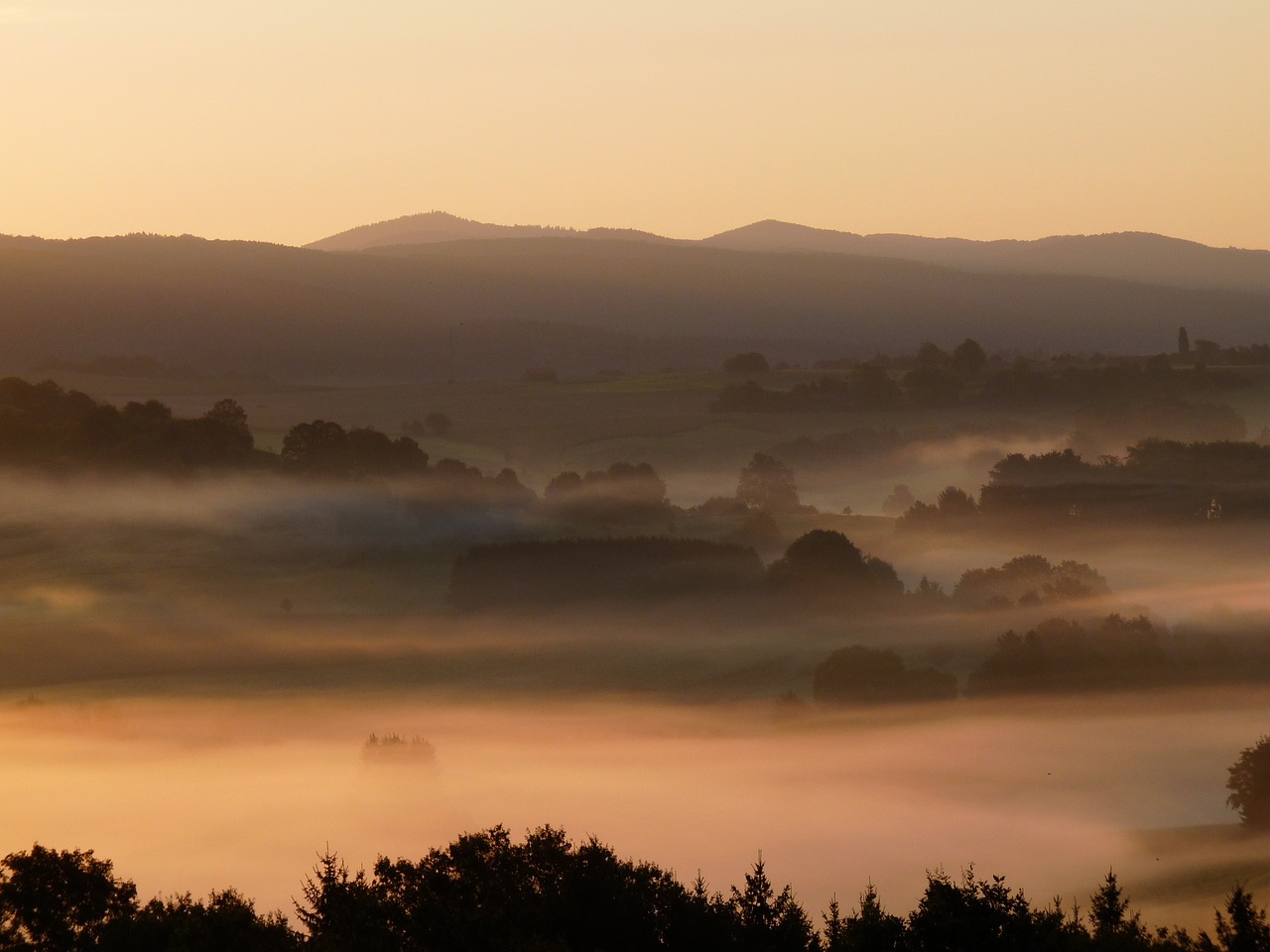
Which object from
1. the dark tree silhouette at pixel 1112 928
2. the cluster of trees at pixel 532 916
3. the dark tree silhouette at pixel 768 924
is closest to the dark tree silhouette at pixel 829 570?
the cluster of trees at pixel 532 916

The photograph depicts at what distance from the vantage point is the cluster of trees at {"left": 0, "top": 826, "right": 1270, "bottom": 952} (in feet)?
111

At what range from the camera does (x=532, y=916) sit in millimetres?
36625

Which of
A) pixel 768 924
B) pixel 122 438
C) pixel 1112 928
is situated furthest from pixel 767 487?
pixel 768 924

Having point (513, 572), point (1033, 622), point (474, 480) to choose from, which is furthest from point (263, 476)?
point (1033, 622)

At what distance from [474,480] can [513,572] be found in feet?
98.6

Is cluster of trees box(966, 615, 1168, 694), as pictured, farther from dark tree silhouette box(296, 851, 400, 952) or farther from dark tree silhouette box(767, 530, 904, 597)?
dark tree silhouette box(296, 851, 400, 952)

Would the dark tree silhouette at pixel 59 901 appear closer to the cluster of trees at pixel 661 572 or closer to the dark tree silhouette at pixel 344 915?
the dark tree silhouette at pixel 344 915

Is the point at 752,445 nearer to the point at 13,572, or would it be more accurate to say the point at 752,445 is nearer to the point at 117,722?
the point at 13,572

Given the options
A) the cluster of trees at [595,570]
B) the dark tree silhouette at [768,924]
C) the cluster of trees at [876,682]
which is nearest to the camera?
the dark tree silhouette at [768,924]

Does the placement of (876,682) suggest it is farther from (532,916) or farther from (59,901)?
(59,901)

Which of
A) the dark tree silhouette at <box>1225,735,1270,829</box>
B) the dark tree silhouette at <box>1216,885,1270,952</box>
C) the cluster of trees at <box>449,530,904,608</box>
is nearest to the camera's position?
the dark tree silhouette at <box>1216,885,1270,952</box>

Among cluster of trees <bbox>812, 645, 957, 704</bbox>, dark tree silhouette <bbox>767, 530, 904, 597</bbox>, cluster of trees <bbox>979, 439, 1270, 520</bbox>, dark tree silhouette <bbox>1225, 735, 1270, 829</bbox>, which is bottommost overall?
dark tree silhouette <bbox>1225, 735, 1270, 829</bbox>

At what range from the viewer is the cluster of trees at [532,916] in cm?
3397

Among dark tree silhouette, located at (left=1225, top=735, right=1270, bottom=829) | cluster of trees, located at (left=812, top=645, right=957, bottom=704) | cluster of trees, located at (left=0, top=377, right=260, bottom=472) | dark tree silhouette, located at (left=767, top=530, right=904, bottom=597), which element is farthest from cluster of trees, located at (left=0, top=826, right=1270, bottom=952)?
cluster of trees, located at (left=0, top=377, right=260, bottom=472)
